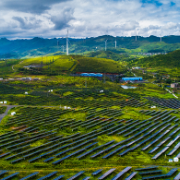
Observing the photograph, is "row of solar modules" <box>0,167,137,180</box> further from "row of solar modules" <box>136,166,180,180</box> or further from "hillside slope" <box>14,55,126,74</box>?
"hillside slope" <box>14,55,126,74</box>

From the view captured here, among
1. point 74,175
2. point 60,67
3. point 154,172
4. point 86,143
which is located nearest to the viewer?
point 74,175

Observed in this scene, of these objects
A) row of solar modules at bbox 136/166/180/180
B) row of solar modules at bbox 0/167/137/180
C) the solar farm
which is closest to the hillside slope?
the solar farm

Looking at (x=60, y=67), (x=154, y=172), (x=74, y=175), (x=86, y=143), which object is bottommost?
(x=154, y=172)

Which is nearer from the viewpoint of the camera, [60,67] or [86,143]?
[86,143]

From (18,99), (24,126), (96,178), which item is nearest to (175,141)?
(96,178)

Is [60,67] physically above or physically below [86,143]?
above

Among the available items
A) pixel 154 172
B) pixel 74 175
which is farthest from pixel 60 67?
pixel 154 172

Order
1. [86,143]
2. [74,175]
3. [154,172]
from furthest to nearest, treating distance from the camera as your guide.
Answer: [86,143]
[154,172]
[74,175]

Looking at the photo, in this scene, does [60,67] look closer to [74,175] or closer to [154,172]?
[74,175]
